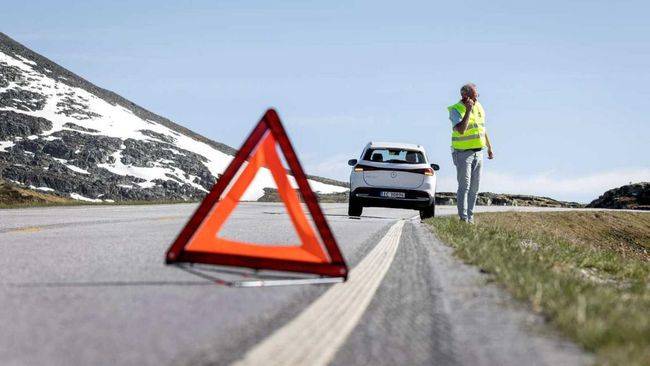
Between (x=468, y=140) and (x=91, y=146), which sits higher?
(x=91, y=146)

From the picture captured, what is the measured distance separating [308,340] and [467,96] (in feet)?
34.1

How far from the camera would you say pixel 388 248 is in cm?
905

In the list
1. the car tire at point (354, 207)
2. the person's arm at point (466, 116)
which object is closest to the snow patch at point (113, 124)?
the car tire at point (354, 207)

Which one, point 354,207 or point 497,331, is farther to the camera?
point 354,207

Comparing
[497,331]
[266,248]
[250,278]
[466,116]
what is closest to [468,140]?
[466,116]

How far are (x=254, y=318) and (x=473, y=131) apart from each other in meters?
10.0

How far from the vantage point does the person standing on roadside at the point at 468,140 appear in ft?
44.7

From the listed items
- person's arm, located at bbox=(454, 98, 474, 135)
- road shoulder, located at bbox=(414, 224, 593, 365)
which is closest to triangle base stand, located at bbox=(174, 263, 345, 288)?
road shoulder, located at bbox=(414, 224, 593, 365)

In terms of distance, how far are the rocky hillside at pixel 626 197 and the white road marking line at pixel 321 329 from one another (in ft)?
256

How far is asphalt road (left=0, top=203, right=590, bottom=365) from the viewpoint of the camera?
11.5ft

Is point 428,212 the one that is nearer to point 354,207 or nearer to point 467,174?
point 354,207

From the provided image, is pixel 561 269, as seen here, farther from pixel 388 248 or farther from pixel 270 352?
pixel 270 352

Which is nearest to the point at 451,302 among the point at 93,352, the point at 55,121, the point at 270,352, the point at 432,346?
the point at 432,346

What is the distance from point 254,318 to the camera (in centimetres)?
432
